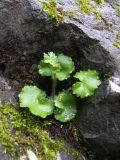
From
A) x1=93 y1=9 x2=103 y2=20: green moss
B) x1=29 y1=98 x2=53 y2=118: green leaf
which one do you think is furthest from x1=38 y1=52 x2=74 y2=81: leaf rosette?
x1=93 y1=9 x2=103 y2=20: green moss

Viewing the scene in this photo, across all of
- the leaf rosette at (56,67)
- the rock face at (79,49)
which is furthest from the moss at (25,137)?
the leaf rosette at (56,67)

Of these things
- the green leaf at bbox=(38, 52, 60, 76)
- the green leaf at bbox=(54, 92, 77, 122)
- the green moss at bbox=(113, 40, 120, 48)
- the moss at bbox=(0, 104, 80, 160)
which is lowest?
the moss at bbox=(0, 104, 80, 160)

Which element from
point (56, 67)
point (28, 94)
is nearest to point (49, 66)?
point (56, 67)

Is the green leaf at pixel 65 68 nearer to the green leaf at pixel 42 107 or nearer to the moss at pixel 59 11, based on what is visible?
the green leaf at pixel 42 107

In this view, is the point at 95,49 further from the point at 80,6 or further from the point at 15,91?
the point at 15,91

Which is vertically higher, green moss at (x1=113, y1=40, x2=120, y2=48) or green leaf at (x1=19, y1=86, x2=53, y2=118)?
green moss at (x1=113, y1=40, x2=120, y2=48)

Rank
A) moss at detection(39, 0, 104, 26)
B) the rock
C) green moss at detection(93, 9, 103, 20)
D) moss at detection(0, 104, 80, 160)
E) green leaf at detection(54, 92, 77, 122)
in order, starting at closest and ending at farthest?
1. moss at detection(0, 104, 80, 160)
2. the rock
3. green leaf at detection(54, 92, 77, 122)
4. moss at detection(39, 0, 104, 26)
5. green moss at detection(93, 9, 103, 20)

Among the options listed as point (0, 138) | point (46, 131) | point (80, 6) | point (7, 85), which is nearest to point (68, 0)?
point (80, 6)

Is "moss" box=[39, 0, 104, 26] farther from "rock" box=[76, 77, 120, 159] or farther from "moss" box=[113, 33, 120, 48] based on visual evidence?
"rock" box=[76, 77, 120, 159]
